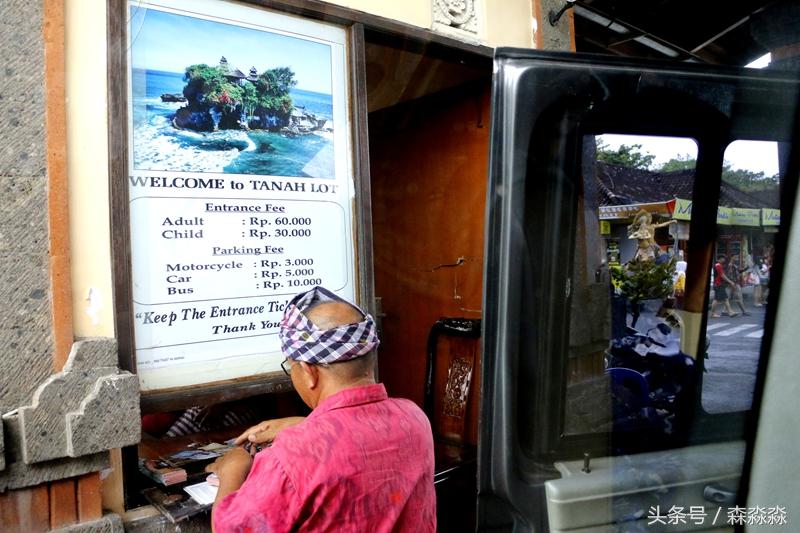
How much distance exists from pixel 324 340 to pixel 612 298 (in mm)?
756

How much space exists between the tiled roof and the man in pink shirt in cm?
75

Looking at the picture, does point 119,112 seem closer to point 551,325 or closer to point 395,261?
point 551,325

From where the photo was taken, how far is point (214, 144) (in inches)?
108

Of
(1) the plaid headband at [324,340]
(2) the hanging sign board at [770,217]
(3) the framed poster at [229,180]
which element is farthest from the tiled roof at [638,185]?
(3) the framed poster at [229,180]

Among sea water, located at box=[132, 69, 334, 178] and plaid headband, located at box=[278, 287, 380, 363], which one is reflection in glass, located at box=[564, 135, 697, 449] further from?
sea water, located at box=[132, 69, 334, 178]

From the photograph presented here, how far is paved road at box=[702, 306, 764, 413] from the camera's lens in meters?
1.26

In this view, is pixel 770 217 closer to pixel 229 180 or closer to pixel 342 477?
pixel 342 477

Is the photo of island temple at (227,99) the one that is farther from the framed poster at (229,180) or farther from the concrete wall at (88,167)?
the concrete wall at (88,167)

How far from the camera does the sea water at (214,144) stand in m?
2.55

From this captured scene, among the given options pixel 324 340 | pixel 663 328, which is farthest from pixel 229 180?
pixel 663 328

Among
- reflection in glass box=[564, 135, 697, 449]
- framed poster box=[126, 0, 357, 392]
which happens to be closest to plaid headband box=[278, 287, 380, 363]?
reflection in glass box=[564, 135, 697, 449]

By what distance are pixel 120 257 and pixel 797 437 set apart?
2.19 meters

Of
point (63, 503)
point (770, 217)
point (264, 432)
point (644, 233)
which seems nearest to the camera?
point (770, 217)

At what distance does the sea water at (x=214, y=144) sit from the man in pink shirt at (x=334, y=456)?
112cm
